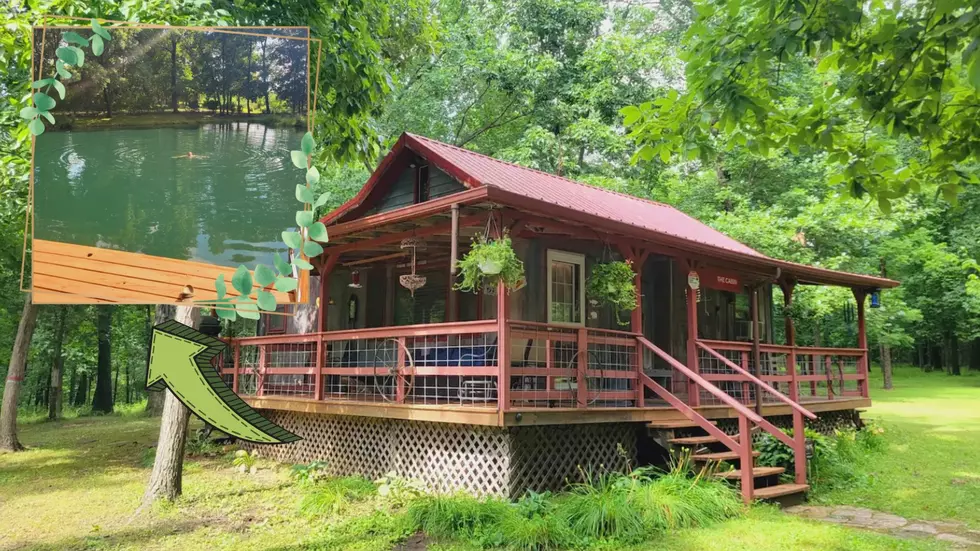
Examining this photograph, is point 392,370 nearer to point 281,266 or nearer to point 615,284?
point 615,284

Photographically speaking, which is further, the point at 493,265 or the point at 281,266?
the point at 493,265

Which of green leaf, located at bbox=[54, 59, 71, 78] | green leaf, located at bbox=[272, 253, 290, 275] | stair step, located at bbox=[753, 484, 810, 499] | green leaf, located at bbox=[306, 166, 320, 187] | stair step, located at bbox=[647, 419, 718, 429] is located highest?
green leaf, located at bbox=[54, 59, 71, 78]

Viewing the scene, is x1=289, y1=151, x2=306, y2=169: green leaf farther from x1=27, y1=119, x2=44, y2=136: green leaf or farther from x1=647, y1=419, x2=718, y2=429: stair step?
x1=647, y1=419, x2=718, y2=429: stair step

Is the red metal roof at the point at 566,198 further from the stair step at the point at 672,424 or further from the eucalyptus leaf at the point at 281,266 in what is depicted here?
the eucalyptus leaf at the point at 281,266

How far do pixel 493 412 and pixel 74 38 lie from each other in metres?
6.17

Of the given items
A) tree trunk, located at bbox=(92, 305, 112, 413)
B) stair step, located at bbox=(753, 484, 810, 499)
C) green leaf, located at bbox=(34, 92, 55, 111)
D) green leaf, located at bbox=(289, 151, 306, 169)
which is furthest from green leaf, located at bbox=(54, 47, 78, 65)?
tree trunk, located at bbox=(92, 305, 112, 413)

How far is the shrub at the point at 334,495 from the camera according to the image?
7641 mm

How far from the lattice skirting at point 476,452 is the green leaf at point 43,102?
6.10m

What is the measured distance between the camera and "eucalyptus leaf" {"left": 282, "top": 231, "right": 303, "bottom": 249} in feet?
5.69

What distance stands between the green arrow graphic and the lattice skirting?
5684mm

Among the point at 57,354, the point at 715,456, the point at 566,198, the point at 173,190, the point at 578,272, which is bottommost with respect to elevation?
the point at 715,456

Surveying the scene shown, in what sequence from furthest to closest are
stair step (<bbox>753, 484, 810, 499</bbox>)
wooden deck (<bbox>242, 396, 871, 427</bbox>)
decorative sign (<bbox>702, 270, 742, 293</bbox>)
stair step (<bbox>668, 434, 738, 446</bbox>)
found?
1. decorative sign (<bbox>702, 270, 742, 293</bbox>)
2. stair step (<bbox>668, 434, 738, 446</bbox>)
3. stair step (<bbox>753, 484, 810, 499</bbox>)
4. wooden deck (<bbox>242, 396, 871, 427</bbox>)

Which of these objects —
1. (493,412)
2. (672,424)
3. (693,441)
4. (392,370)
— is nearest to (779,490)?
(693,441)

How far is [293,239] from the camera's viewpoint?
176cm
